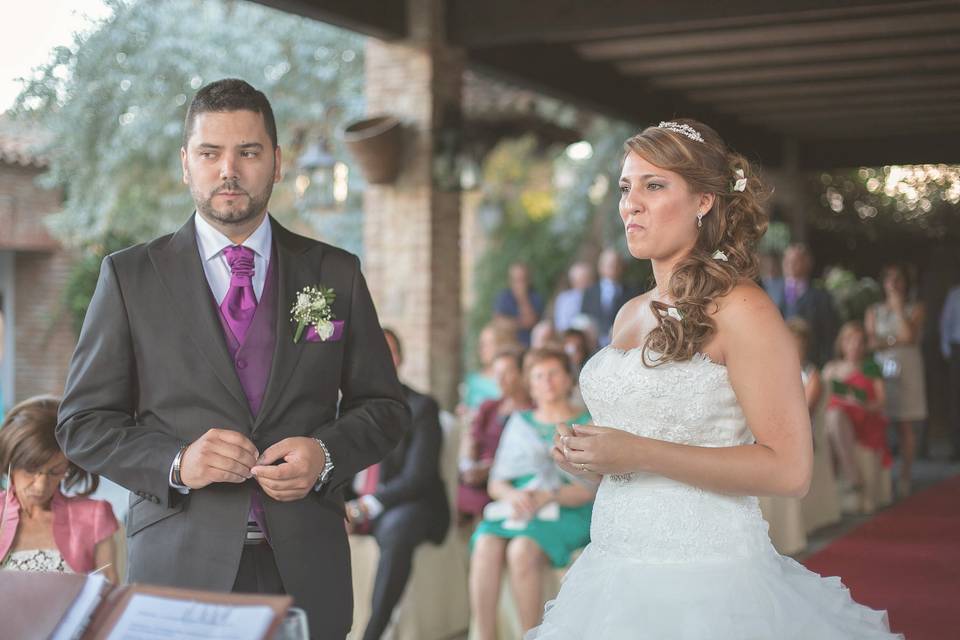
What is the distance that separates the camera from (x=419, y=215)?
840 centimetres

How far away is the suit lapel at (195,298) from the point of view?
2.21 m

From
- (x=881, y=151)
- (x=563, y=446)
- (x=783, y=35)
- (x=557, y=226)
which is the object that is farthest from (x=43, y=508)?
(x=881, y=151)

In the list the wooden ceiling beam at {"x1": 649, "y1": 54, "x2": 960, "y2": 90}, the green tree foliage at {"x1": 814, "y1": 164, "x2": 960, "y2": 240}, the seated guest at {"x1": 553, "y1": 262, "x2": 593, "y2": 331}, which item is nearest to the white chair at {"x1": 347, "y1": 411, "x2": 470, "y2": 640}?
the seated guest at {"x1": 553, "y1": 262, "x2": 593, "y2": 331}

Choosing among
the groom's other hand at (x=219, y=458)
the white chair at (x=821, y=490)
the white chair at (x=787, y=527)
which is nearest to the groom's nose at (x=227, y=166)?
the groom's other hand at (x=219, y=458)

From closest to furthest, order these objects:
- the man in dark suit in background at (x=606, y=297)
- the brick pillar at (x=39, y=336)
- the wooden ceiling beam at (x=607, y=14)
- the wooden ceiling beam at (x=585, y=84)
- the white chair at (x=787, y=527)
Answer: the white chair at (x=787, y=527) < the wooden ceiling beam at (x=607, y=14) < the brick pillar at (x=39, y=336) < the wooden ceiling beam at (x=585, y=84) < the man in dark suit in background at (x=606, y=297)

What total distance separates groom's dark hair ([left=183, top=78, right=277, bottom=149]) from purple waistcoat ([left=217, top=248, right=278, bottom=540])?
0.37 metres

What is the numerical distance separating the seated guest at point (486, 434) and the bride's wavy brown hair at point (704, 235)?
3513mm

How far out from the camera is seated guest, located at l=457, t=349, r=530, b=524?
606 cm

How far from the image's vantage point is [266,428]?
2223mm

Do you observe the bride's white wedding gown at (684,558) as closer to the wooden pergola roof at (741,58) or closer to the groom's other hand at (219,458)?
the groom's other hand at (219,458)

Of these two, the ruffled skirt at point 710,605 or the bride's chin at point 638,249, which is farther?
the bride's chin at point 638,249

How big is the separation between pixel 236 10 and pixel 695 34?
15.7 ft

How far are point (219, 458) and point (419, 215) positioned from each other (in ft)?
Result: 21.1

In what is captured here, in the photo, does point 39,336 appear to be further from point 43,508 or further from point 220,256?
point 220,256
